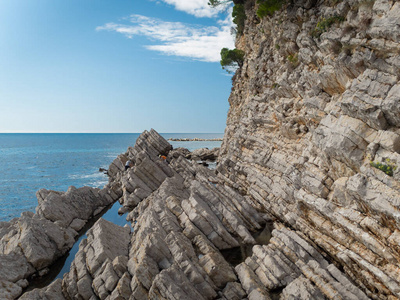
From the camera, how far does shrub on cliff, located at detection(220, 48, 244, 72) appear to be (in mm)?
57844

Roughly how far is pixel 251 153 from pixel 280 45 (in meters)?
13.9

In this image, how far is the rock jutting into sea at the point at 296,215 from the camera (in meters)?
15.2

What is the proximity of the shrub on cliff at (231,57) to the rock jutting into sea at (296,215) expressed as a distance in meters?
26.3

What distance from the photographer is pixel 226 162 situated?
38.8 metres

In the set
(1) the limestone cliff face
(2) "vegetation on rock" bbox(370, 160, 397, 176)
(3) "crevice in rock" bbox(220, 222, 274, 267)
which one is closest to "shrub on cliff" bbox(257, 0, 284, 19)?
(1) the limestone cliff face

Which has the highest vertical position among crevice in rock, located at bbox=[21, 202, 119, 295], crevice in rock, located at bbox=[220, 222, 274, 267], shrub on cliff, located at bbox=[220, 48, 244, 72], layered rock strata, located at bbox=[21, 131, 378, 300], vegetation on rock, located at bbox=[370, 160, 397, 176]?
shrub on cliff, located at bbox=[220, 48, 244, 72]

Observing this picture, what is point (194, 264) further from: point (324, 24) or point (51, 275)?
point (324, 24)

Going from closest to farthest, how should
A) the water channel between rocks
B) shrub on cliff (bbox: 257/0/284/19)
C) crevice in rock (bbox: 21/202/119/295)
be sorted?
crevice in rock (bbox: 21/202/119/295) → the water channel between rocks → shrub on cliff (bbox: 257/0/284/19)

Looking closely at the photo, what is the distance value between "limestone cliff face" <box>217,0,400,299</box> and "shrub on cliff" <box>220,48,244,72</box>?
81.2ft

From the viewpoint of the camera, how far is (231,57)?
58562mm

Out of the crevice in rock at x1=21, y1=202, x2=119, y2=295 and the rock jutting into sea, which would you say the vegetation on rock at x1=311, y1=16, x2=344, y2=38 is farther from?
the crevice in rock at x1=21, y1=202, x2=119, y2=295

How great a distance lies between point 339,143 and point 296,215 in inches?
283

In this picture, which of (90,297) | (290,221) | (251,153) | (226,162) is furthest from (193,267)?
(226,162)

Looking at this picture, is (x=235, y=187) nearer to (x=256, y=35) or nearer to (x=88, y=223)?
(x=88, y=223)
